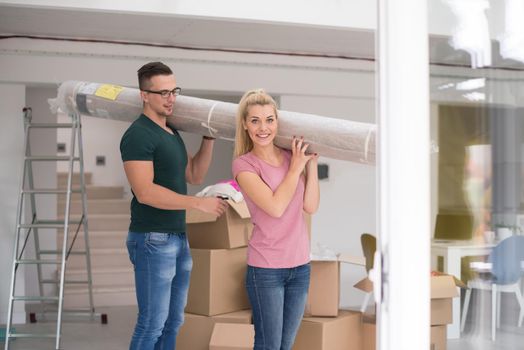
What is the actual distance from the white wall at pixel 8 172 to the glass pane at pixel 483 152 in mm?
5481

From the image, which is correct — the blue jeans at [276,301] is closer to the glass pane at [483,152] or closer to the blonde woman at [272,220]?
the blonde woman at [272,220]

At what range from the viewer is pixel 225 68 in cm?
692

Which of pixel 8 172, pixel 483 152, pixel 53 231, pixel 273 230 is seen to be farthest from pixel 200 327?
pixel 53 231

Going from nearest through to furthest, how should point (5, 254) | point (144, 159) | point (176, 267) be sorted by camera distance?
point (144, 159) < point (176, 267) < point (5, 254)

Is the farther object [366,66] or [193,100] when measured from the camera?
[366,66]

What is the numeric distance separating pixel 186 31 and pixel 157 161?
10.7 feet

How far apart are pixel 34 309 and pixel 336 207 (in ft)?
9.99

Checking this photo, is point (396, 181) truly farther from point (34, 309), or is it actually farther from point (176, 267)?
point (34, 309)

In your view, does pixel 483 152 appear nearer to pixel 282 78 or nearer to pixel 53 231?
pixel 282 78

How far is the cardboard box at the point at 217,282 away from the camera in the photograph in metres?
4.03

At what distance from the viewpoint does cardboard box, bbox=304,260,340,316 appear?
398cm

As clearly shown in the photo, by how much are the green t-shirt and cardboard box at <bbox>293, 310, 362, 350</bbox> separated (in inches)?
44.0

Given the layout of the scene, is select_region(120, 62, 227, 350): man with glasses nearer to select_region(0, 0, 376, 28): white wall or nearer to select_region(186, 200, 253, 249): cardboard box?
select_region(186, 200, 253, 249): cardboard box

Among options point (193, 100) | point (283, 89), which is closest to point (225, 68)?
point (283, 89)
